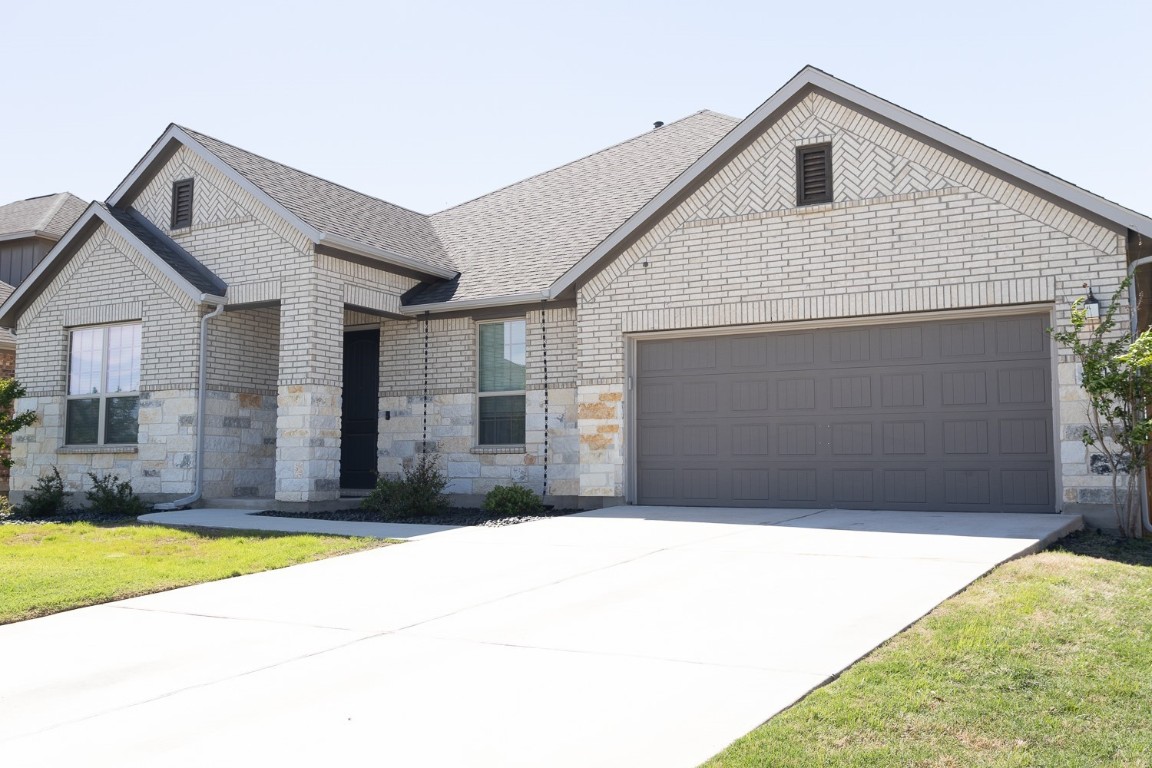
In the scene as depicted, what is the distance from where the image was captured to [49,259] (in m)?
17.1

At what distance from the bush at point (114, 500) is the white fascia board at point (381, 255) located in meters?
4.71

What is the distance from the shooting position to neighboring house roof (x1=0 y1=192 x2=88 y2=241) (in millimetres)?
25094

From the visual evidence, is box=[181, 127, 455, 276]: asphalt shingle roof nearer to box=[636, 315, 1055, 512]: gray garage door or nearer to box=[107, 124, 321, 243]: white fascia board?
box=[107, 124, 321, 243]: white fascia board

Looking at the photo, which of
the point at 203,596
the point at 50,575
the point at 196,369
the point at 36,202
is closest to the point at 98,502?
the point at 196,369

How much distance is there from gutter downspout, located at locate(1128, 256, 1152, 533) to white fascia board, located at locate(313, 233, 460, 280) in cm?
1020

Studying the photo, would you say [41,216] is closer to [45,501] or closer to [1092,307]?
[45,501]

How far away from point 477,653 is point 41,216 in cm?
2546

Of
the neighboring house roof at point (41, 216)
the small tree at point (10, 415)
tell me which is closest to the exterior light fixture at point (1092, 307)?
the small tree at point (10, 415)

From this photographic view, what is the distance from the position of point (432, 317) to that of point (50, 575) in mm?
8609

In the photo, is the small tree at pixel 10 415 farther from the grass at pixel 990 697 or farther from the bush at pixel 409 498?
the grass at pixel 990 697

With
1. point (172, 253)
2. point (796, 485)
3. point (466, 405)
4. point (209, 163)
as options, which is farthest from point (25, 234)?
point (796, 485)

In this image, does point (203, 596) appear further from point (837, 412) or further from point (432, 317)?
point (432, 317)

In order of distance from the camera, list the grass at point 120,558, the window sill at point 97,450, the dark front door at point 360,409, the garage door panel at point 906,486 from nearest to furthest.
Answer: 1. the grass at point 120,558
2. the garage door panel at point 906,486
3. the window sill at point 97,450
4. the dark front door at point 360,409

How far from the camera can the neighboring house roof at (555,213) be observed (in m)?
16.1
